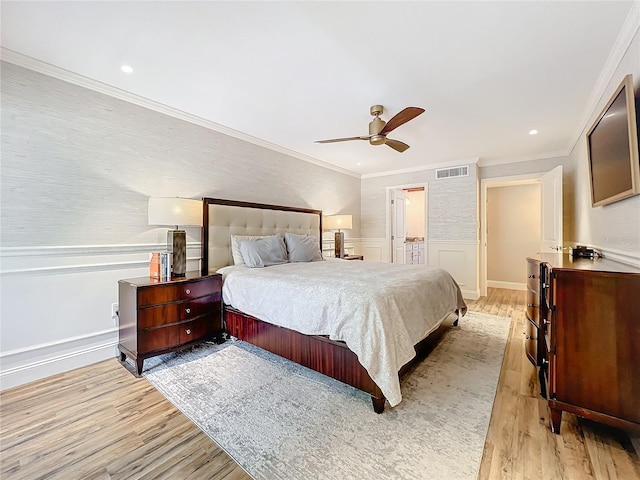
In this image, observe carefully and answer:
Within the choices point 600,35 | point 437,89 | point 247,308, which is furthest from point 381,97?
point 247,308

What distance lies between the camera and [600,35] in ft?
6.18

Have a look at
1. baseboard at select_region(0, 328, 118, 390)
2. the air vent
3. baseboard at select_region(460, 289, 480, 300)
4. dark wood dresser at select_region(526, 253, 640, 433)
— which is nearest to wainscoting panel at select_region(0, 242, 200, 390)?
baseboard at select_region(0, 328, 118, 390)

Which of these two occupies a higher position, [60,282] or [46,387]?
[60,282]

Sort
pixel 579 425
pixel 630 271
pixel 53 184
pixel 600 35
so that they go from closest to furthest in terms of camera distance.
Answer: pixel 630 271
pixel 579 425
pixel 600 35
pixel 53 184

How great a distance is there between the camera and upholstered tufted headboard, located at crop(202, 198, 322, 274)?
333 centimetres

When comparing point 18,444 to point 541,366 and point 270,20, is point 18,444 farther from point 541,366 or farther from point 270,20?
point 541,366

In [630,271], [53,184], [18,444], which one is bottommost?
[18,444]

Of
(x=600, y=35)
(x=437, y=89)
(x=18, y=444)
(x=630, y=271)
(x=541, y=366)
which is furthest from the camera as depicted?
(x=437, y=89)

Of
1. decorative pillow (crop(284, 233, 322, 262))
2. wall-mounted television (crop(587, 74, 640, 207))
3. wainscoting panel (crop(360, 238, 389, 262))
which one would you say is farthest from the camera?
wainscoting panel (crop(360, 238, 389, 262))

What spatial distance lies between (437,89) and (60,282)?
3788mm

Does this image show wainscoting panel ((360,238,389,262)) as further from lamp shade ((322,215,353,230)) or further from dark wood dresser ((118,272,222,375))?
dark wood dresser ((118,272,222,375))

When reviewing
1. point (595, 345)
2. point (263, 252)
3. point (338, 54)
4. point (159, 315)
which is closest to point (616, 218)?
point (595, 345)

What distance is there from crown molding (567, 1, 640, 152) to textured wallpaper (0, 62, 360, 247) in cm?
370

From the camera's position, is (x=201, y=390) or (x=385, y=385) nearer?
(x=385, y=385)
